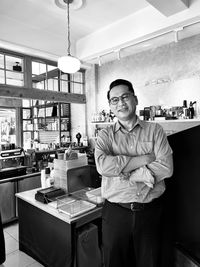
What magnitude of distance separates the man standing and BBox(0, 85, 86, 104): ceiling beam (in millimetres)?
3242

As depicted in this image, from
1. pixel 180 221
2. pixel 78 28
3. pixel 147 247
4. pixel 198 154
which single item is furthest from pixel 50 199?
pixel 78 28

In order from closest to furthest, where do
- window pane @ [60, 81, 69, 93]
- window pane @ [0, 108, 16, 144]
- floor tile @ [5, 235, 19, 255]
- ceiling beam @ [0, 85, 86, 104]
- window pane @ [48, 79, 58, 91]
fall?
1. floor tile @ [5, 235, 19, 255]
2. ceiling beam @ [0, 85, 86, 104]
3. window pane @ [48, 79, 58, 91]
4. window pane @ [60, 81, 69, 93]
5. window pane @ [0, 108, 16, 144]

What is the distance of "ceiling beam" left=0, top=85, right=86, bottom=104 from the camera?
417cm

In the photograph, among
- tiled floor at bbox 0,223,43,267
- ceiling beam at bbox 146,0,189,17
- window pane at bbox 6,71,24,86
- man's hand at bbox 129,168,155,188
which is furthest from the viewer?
window pane at bbox 6,71,24,86

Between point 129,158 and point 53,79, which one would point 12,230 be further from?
point 53,79

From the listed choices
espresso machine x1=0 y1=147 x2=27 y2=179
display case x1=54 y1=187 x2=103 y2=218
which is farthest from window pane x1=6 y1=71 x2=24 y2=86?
display case x1=54 y1=187 x2=103 y2=218

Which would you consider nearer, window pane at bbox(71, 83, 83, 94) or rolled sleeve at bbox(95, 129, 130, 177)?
rolled sleeve at bbox(95, 129, 130, 177)

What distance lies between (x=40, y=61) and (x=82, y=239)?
4.16 m

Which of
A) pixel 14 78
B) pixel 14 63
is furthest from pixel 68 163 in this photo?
pixel 14 63

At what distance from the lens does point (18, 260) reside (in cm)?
259

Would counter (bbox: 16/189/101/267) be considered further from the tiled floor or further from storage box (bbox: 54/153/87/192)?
storage box (bbox: 54/153/87/192)

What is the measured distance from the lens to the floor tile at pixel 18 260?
2512 mm

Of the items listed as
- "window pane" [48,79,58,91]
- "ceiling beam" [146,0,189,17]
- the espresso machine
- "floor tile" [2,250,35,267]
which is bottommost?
"floor tile" [2,250,35,267]

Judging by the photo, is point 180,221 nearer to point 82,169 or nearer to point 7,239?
point 82,169
